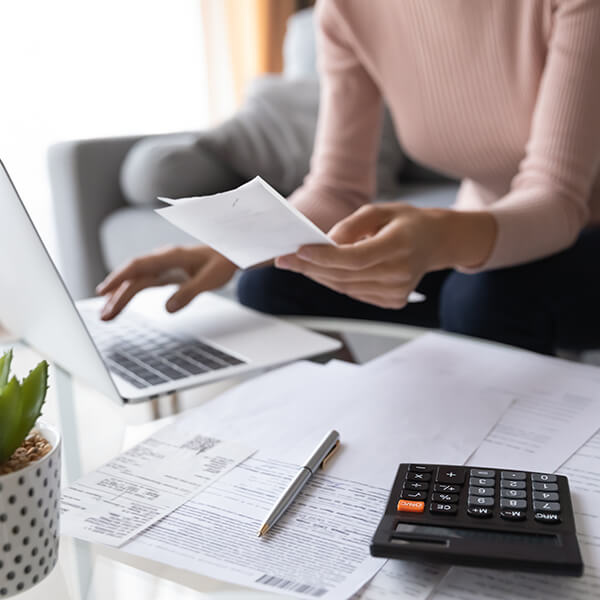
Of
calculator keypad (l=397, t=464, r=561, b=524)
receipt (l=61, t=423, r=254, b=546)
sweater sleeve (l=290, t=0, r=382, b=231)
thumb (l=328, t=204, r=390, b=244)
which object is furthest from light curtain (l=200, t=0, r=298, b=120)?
calculator keypad (l=397, t=464, r=561, b=524)

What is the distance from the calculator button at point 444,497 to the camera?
0.41 metres

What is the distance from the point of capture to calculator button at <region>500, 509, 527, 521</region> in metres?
0.39

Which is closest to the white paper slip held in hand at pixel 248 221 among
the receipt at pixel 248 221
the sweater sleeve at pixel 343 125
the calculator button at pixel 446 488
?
the receipt at pixel 248 221

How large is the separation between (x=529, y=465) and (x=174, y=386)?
304mm

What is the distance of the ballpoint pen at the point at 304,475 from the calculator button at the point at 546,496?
140 mm

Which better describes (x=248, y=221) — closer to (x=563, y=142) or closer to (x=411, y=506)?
(x=411, y=506)

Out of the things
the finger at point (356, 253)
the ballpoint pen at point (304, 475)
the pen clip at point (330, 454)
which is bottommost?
the pen clip at point (330, 454)

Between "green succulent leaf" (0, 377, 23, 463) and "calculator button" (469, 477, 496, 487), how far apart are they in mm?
252

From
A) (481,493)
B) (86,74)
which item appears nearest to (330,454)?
(481,493)

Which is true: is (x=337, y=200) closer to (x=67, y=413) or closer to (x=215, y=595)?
(x=67, y=413)

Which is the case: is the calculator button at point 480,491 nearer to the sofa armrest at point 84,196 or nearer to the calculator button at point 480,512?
the calculator button at point 480,512

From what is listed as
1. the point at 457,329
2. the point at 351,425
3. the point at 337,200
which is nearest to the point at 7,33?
the point at 337,200

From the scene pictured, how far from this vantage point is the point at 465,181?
1199 mm

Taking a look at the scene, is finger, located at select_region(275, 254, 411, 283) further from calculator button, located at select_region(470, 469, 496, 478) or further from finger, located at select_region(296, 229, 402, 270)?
calculator button, located at select_region(470, 469, 496, 478)
